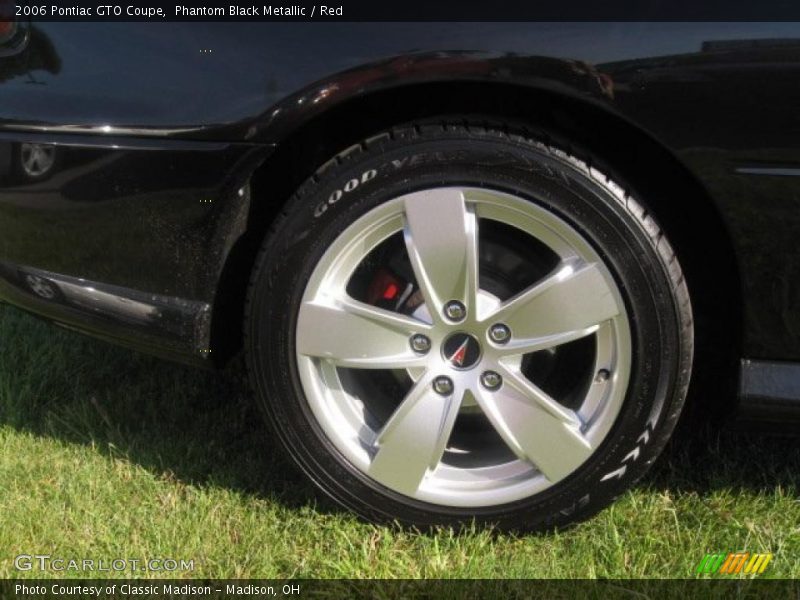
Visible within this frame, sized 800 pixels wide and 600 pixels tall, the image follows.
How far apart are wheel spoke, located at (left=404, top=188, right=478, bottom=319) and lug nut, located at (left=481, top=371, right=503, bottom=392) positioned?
144 mm

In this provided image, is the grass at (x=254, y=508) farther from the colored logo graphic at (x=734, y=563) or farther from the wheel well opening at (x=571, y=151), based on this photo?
the wheel well opening at (x=571, y=151)

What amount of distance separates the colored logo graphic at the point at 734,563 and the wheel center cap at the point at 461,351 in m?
0.67

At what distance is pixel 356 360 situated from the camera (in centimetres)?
205

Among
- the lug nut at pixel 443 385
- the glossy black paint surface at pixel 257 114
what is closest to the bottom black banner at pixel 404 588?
the lug nut at pixel 443 385

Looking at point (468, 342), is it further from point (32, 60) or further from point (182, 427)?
point (32, 60)

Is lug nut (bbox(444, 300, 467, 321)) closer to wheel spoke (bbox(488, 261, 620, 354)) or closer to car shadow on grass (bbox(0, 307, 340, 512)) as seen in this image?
wheel spoke (bbox(488, 261, 620, 354))

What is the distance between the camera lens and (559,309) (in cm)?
196

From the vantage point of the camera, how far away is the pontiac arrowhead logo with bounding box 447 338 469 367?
2016 mm

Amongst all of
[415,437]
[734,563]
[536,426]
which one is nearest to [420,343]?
[415,437]

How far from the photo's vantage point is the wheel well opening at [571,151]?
190 centimetres
